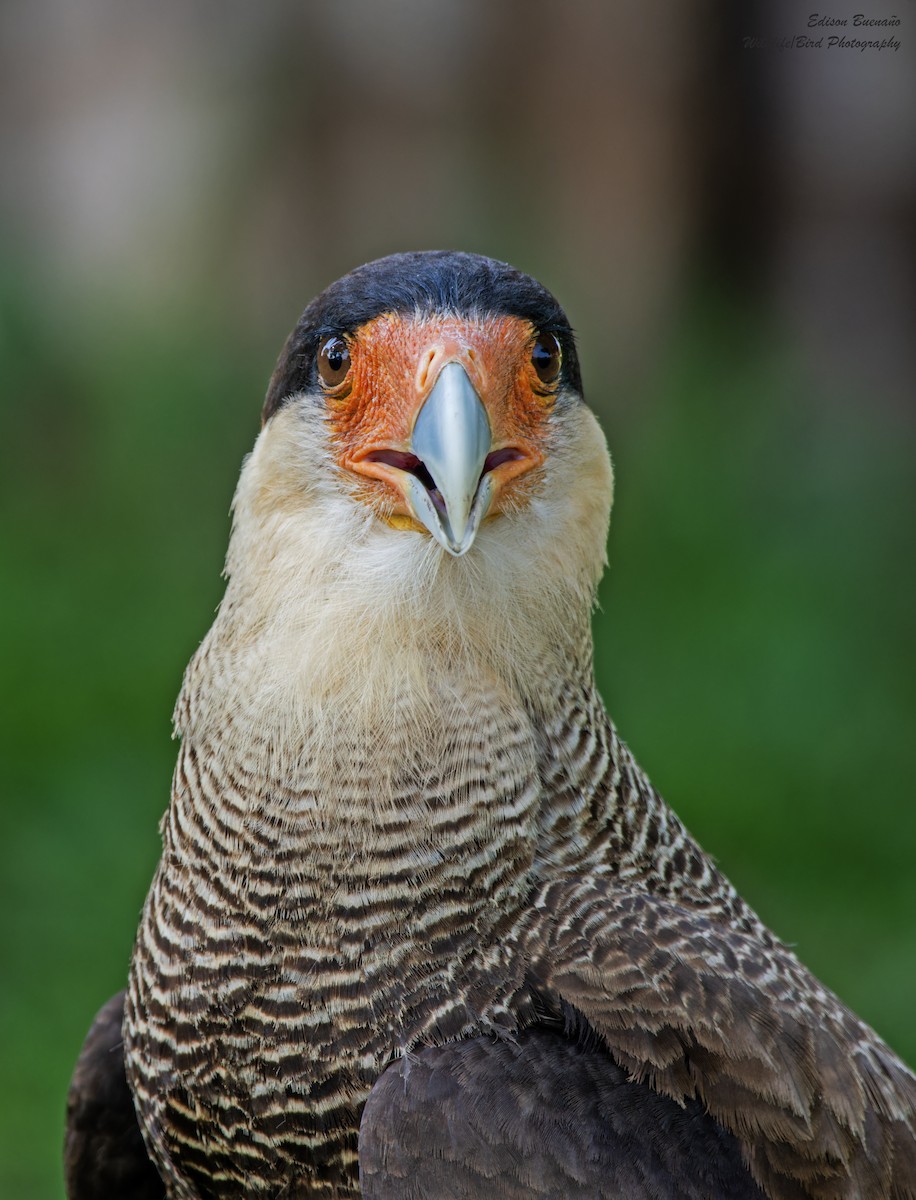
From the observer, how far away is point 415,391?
252 centimetres

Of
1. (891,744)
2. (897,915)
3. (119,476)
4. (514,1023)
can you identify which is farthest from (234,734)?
(119,476)

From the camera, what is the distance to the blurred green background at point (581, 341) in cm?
625

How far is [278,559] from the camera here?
272 cm

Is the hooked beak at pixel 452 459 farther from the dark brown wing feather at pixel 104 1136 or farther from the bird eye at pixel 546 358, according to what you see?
the dark brown wing feather at pixel 104 1136

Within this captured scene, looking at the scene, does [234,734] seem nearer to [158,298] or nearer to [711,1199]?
[711,1199]

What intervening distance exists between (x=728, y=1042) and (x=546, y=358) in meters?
1.31

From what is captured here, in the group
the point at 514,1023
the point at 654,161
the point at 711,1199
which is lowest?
the point at 711,1199

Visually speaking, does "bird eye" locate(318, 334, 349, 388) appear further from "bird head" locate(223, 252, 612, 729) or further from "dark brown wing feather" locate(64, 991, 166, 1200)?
"dark brown wing feather" locate(64, 991, 166, 1200)

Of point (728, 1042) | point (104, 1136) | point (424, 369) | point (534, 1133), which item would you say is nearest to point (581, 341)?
point (424, 369)

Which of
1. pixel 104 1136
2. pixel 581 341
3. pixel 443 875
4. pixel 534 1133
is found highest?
pixel 581 341

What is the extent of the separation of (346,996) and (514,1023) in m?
0.30

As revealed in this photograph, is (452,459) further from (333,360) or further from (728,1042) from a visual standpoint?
(728,1042)

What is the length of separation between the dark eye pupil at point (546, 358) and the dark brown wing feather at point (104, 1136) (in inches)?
66.3

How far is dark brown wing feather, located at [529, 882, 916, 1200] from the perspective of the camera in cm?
242
